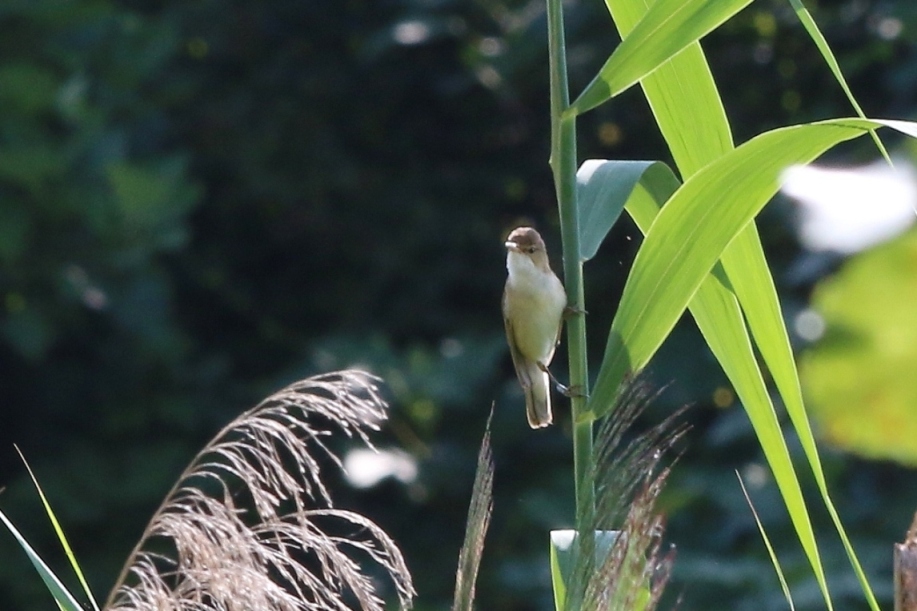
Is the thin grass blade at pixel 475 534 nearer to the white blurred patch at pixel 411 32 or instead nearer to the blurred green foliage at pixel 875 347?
the blurred green foliage at pixel 875 347

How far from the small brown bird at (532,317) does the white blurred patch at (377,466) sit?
2.51 meters

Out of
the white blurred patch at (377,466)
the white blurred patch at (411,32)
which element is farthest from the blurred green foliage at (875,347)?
the white blurred patch at (411,32)

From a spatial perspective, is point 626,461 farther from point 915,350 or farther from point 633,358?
point 915,350

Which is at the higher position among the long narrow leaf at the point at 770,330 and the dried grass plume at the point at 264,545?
the long narrow leaf at the point at 770,330

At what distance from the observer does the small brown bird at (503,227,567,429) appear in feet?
6.43

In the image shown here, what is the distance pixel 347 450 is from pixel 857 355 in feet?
15.2

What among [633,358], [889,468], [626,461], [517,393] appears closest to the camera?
[626,461]

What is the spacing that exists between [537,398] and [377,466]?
2851 millimetres

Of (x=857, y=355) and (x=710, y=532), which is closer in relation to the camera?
(x=857, y=355)

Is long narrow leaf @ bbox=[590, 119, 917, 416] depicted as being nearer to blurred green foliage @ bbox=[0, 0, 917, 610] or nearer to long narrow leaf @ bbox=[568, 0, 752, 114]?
long narrow leaf @ bbox=[568, 0, 752, 114]

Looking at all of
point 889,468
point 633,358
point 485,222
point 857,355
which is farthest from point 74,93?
point 857,355

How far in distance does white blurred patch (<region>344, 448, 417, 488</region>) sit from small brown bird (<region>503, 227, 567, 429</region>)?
2.51m

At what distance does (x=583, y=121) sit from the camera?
6.56 meters

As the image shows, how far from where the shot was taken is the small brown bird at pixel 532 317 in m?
1.96
